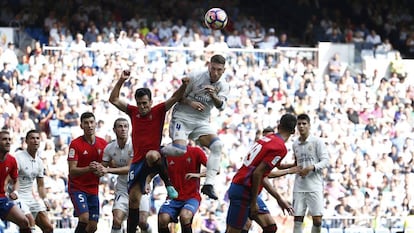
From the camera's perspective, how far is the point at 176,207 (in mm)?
16125

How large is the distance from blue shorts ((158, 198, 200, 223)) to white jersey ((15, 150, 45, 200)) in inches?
103

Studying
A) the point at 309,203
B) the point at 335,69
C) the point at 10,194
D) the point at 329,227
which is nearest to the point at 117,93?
the point at 10,194

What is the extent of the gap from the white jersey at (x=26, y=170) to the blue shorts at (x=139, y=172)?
2.48 metres

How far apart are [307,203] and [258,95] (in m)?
8.62

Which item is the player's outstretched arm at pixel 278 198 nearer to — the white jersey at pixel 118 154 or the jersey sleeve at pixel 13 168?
the white jersey at pixel 118 154

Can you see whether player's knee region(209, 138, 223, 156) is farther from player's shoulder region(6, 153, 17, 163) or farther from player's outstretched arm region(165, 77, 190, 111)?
player's shoulder region(6, 153, 17, 163)

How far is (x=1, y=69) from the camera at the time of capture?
81.3 feet

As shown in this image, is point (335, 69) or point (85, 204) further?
point (335, 69)

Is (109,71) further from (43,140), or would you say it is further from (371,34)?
→ (371,34)

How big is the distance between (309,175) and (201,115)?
3130 millimetres

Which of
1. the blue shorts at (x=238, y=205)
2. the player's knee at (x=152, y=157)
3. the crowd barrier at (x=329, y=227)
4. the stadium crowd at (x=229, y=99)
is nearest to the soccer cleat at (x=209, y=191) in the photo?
the blue shorts at (x=238, y=205)

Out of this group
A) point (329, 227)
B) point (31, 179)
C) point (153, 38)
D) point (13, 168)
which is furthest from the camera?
point (153, 38)

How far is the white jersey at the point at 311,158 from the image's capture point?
17859 millimetres

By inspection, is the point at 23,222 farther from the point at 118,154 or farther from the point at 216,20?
the point at 216,20
